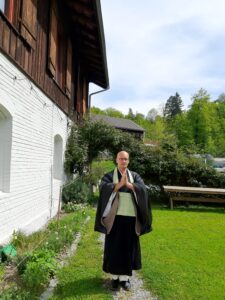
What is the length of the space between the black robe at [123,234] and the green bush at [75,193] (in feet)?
22.6

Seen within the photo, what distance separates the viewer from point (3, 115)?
5535mm

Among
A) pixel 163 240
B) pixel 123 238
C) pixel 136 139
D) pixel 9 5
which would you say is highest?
pixel 9 5

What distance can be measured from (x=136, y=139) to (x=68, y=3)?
625 centimetres

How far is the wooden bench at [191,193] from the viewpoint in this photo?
12.0 metres

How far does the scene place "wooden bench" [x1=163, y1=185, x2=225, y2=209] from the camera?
1203 cm

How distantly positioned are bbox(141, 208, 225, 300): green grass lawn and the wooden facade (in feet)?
13.2

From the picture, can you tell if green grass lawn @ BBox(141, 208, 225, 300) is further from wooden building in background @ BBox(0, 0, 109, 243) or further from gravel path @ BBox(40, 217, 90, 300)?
→ wooden building in background @ BBox(0, 0, 109, 243)

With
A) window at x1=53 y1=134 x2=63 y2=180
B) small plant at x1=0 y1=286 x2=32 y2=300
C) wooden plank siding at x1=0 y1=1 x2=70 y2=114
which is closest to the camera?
small plant at x1=0 y1=286 x2=32 y2=300

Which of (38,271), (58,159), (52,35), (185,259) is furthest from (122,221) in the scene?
(58,159)

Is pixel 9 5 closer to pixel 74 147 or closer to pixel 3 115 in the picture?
pixel 3 115

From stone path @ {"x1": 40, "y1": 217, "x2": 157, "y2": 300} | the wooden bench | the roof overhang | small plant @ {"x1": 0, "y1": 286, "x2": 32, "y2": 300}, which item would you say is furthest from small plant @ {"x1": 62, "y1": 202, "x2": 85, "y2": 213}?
small plant @ {"x1": 0, "y1": 286, "x2": 32, "y2": 300}

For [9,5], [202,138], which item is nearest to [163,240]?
[9,5]

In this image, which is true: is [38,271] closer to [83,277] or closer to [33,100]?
[83,277]

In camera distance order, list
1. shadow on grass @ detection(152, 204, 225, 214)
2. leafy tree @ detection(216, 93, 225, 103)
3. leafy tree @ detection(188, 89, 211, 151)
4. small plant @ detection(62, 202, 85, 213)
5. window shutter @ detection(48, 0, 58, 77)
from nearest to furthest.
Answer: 1. window shutter @ detection(48, 0, 58, 77)
2. small plant @ detection(62, 202, 85, 213)
3. shadow on grass @ detection(152, 204, 225, 214)
4. leafy tree @ detection(188, 89, 211, 151)
5. leafy tree @ detection(216, 93, 225, 103)
